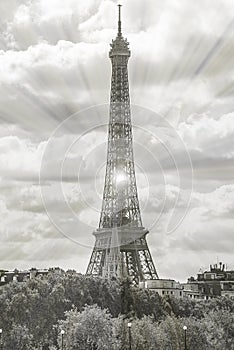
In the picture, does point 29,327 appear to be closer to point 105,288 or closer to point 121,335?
point 121,335

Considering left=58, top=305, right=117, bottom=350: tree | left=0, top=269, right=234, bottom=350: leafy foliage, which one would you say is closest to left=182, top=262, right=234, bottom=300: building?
left=0, top=269, right=234, bottom=350: leafy foliage

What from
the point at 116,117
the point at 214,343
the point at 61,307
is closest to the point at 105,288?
the point at 61,307

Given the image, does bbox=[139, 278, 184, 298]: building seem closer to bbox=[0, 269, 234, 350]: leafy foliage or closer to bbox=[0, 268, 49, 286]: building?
bbox=[0, 269, 234, 350]: leafy foliage

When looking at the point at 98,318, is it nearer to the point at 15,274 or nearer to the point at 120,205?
the point at 120,205

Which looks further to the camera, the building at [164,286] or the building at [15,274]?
the building at [15,274]

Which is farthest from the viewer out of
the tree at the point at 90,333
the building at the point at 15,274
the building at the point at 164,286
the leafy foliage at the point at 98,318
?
the building at the point at 15,274

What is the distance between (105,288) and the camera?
83.9m

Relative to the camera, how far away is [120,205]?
356 feet

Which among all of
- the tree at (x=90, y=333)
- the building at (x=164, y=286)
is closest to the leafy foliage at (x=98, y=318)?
the tree at (x=90, y=333)

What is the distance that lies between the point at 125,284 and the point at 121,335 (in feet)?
57.5

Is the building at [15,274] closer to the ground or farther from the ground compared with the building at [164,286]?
farther from the ground

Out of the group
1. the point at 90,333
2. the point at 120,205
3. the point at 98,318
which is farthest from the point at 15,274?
the point at 90,333

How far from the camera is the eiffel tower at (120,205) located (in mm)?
103812

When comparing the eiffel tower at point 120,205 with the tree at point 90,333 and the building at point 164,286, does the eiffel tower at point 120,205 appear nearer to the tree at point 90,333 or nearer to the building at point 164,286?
the building at point 164,286
